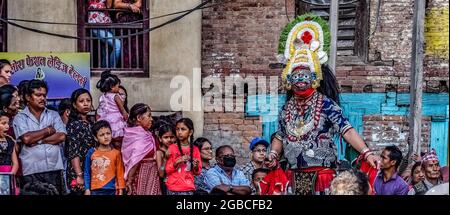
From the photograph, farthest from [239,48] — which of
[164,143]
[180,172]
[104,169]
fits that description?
[104,169]

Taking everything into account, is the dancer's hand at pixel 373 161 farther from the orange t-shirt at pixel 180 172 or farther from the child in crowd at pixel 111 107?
the child in crowd at pixel 111 107

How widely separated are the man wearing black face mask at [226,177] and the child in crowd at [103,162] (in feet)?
2.85

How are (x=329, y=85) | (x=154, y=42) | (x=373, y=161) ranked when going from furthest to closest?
1. (x=154, y=42)
2. (x=329, y=85)
3. (x=373, y=161)

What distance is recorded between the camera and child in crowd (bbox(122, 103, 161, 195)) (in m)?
6.39

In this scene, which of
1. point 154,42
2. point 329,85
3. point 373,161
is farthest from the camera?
point 154,42

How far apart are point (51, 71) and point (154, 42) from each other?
104 cm

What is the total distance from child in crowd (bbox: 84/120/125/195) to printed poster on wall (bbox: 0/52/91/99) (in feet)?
1.47

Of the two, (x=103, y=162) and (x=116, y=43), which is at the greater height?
(x=116, y=43)

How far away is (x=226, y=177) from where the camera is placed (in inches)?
252

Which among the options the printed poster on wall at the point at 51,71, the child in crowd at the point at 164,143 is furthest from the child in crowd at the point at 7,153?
the child in crowd at the point at 164,143

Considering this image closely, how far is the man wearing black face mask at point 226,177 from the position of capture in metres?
6.36

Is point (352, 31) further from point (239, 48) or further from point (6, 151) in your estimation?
point (6, 151)
